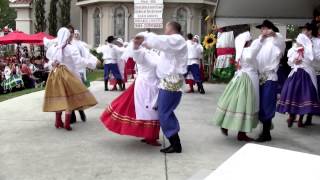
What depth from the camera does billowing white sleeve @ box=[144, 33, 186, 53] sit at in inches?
225

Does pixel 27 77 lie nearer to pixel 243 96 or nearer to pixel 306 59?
pixel 306 59

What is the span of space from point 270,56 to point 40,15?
21520 mm

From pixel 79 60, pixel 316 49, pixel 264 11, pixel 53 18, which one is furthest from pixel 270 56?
pixel 53 18

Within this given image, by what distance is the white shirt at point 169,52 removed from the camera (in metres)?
5.73

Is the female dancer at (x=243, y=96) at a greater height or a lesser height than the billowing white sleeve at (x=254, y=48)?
lesser

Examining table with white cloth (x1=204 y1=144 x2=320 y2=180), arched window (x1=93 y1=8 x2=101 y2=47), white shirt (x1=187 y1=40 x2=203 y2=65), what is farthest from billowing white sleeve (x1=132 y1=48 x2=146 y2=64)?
arched window (x1=93 y1=8 x2=101 y2=47)

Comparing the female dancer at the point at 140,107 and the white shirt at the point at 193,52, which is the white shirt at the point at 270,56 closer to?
the female dancer at the point at 140,107

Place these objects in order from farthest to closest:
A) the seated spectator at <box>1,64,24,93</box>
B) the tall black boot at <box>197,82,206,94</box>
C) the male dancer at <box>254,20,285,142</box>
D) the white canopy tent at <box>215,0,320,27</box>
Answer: the seated spectator at <box>1,64,24,93</box> < the tall black boot at <box>197,82,206,94</box> < the white canopy tent at <box>215,0,320,27</box> < the male dancer at <box>254,20,285,142</box>

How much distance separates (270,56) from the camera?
689cm

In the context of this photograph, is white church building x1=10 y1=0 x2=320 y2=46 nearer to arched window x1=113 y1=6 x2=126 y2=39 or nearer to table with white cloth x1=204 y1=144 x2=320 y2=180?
arched window x1=113 y1=6 x2=126 y2=39

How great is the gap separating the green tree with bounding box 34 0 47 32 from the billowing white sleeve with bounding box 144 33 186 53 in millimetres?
21804

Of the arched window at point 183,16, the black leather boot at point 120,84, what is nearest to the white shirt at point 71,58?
the black leather boot at point 120,84

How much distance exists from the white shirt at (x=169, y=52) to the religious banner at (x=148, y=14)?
9.01 meters

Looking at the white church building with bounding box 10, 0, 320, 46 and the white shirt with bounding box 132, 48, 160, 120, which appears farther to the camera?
the white church building with bounding box 10, 0, 320, 46
